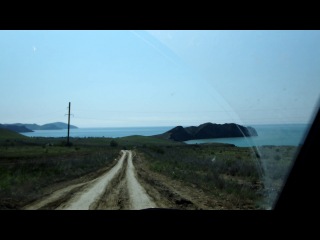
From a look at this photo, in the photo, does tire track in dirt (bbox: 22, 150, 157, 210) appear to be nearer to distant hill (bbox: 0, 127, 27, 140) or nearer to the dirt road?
the dirt road

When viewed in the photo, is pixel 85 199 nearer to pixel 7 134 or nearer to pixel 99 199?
pixel 99 199

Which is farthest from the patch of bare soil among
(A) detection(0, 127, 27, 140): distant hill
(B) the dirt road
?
(A) detection(0, 127, 27, 140): distant hill

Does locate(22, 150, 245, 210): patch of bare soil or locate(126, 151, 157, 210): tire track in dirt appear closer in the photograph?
locate(126, 151, 157, 210): tire track in dirt

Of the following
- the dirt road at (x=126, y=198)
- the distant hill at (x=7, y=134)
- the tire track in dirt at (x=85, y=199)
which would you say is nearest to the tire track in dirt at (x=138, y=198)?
the dirt road at (x=126, y=198)

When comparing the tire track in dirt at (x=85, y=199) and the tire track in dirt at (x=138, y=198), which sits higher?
the tire track in dirt at (x=138, y=198)

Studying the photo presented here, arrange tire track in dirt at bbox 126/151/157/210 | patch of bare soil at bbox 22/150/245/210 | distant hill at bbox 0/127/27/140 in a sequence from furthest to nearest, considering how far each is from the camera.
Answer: distant hill at bbox 0/127/27/140, patch of bare soil at bbox 22/150/245/210, tire track in dirt at bbox 126/151/157/210

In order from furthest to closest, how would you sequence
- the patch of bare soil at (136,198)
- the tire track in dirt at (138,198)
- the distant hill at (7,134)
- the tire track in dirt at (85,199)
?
the distant hill at (7,134)
the patch of bare soil at (136,198)
the tire track in dirt at (138,198)
the tire track in dirt at (85,199)

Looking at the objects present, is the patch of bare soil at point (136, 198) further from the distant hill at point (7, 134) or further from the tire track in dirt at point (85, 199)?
the distant hill at point (7, 134)

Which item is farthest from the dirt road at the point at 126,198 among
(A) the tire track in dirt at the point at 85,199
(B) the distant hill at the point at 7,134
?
(B) the distant hill at the point at 7,134

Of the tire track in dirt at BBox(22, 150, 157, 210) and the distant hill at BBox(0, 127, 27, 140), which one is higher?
the distant hill at BBox(0, 127, 27, 140)

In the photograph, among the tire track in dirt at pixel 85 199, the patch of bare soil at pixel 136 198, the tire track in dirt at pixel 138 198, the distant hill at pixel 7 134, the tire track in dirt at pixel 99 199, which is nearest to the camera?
the tire track in dirt at pixel 85 199

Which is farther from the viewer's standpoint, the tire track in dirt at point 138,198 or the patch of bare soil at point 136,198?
the patch of bare soil at point 136,198
